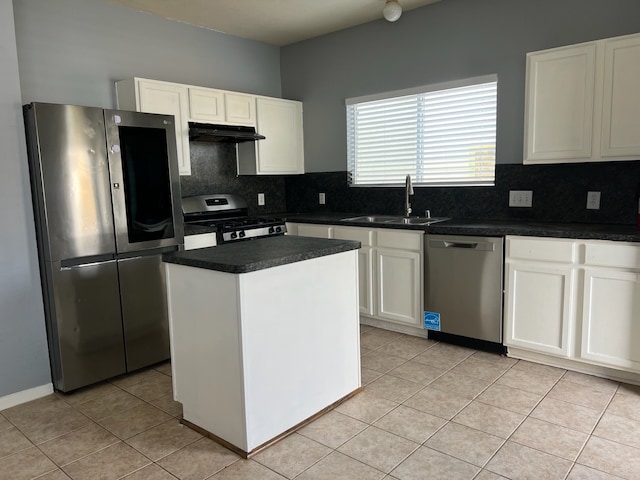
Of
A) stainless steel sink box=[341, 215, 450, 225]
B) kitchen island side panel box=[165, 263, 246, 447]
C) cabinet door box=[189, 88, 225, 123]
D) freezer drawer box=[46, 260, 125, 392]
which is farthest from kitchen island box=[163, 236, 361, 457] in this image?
cabinet door box=[189, 88, 225, 123]

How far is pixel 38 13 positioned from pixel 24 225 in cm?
166

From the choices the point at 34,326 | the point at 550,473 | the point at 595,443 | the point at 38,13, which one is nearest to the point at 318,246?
the point at 550,473

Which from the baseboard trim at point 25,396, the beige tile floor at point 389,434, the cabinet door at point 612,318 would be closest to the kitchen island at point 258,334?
the beige tile floor at point 389,434

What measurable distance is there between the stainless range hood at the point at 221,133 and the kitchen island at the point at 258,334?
168cm

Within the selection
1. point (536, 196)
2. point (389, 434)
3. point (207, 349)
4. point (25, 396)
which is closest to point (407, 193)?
point (536, 196)

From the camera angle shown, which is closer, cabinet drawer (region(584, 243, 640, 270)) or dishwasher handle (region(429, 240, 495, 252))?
cabinet drawer (region(584, 243, 640, 270))

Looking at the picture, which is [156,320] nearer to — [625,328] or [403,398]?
[403,398]

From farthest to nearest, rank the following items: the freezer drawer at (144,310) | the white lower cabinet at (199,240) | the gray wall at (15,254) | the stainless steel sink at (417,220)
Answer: the stainless steel sink at (417,220) < the white lower cabinet at (199,240) < the freezer drawer at (144,310) < the gray wall at (15,254)

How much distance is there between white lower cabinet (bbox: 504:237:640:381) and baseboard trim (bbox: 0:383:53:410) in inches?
119

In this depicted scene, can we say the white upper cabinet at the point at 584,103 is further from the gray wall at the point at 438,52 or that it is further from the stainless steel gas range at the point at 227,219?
the stainless steel gas range at the point at 227,219

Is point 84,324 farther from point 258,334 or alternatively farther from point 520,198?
point 520,198

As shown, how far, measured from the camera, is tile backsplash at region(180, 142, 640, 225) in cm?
330

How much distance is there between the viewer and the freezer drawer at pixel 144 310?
316 cm

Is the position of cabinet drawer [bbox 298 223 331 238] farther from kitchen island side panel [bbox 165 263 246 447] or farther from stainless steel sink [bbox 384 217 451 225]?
kitchen island side panel [bbox 165 263 246 447]
